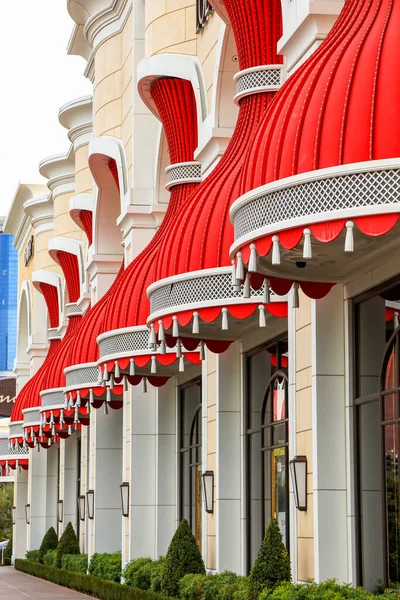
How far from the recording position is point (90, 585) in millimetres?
Answer: 26547


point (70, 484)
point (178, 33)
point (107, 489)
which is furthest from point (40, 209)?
point (178, 33)

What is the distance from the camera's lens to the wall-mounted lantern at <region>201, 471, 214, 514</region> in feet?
62.8

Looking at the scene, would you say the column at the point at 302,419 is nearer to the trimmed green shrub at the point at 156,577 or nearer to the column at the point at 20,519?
the trimmed green shrub at the point at 156,577

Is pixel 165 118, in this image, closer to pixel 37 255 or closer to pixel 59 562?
pixel 59 562

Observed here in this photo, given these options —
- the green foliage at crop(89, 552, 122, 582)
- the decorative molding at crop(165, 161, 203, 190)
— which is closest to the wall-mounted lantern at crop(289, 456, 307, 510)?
the decorative molding at crop(165, 161, 203, 190)

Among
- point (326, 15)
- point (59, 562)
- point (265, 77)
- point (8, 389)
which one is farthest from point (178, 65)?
point (8, 389)

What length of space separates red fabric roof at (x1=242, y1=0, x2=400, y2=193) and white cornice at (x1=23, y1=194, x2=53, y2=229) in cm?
3318

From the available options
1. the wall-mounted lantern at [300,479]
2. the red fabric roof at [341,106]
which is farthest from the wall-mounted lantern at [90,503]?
the red fabric roof at [341,106]

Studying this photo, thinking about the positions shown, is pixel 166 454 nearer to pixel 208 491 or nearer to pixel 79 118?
pixel 208 491

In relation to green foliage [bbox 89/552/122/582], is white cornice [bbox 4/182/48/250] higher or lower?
higher

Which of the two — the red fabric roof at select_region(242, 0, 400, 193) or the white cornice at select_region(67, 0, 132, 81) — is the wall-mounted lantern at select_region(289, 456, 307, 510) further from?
the white cornice at select_region(67, 0, 132, 81)

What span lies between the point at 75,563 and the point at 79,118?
13726 millimetres

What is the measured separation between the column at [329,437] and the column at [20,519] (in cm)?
3802

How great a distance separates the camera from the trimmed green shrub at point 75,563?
1199 inches
